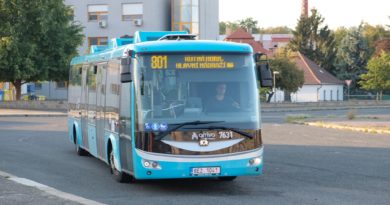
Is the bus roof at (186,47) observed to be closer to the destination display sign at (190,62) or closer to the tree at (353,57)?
the destination display sign at (190,62)

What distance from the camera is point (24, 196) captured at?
428 inches

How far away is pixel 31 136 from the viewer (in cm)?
2606

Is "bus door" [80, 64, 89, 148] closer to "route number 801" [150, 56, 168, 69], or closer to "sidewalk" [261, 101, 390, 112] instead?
"route number 801" [150, 56, 168, 69]

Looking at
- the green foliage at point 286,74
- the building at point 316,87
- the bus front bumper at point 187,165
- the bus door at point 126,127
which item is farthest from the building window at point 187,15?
the bus front bumper at point 187,165

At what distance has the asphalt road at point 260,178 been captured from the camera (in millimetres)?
11180

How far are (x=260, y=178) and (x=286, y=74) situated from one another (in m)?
57.4

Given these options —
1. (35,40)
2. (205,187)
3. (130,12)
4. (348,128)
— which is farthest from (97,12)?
(205,187)

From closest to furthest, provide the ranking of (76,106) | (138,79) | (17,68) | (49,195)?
(49,195)
(138,79)
(76,106)
(17,68)

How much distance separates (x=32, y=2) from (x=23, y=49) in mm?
3155

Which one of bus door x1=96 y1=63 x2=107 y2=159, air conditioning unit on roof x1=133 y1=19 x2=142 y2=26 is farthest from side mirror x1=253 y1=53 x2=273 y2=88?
air conditioning unit on roof x1=133 y1=19 x2=142 y2=26

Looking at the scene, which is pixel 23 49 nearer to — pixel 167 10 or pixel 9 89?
pixel 9 89

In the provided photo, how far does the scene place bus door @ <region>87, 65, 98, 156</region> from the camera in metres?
15.9

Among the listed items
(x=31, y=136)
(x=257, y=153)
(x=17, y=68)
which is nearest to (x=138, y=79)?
(x=257, y=153)

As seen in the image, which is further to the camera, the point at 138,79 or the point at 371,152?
the point at 371,152
